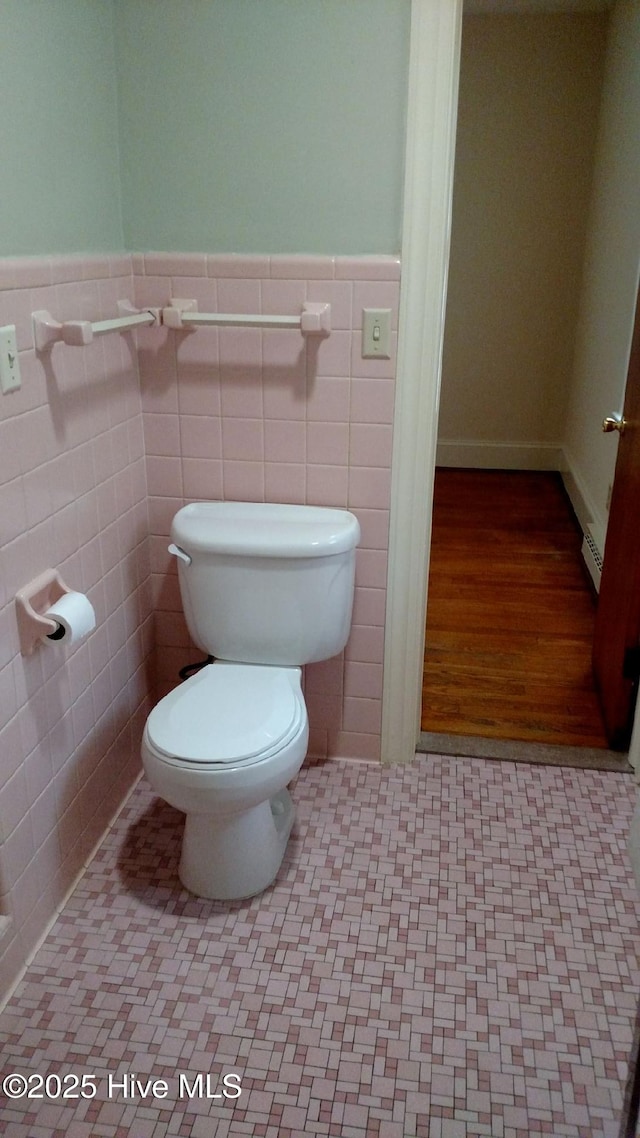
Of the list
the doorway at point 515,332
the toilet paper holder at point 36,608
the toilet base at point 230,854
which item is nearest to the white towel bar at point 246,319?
the toilet paper holder at point 36,608

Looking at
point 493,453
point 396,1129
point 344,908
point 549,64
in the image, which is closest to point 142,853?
point 344,908

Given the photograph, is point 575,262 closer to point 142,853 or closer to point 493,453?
point 493,453

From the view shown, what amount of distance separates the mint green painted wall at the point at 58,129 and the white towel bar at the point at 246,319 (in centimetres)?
20

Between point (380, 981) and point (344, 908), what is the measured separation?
202 mm

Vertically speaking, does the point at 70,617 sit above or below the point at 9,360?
below

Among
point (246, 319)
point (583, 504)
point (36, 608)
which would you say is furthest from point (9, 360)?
point (583, 504)

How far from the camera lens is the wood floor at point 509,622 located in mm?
2588

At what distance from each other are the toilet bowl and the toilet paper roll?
0.26 meters

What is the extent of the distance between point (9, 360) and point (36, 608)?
464 millimetres

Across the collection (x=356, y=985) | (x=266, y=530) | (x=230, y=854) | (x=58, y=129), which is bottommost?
(x=356, y=985)

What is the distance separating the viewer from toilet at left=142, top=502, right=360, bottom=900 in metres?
1.68

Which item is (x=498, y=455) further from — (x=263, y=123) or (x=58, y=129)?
(x=58, y=129)

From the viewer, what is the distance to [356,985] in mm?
1651

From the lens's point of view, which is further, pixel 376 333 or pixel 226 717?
pixel 376 333
